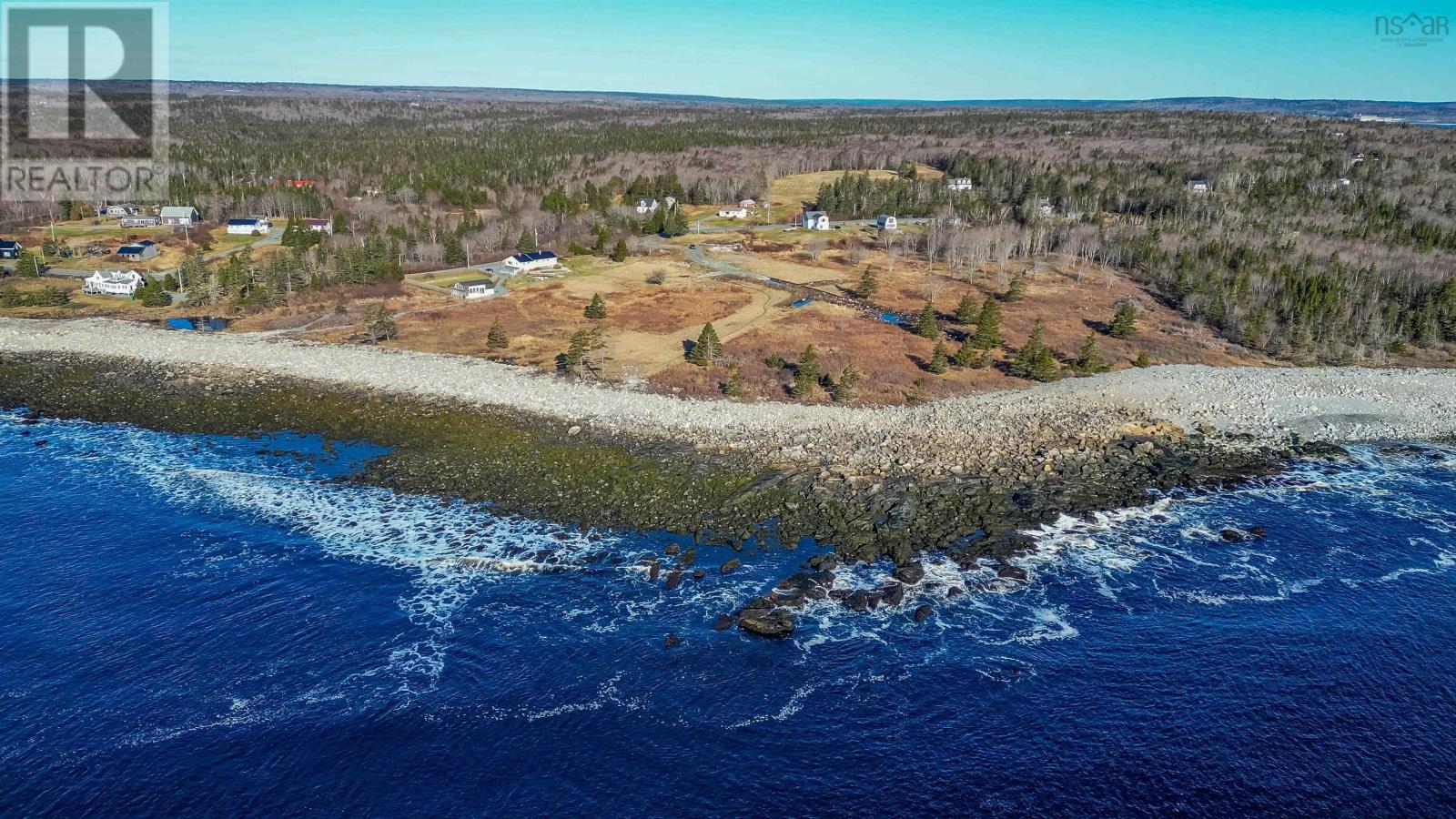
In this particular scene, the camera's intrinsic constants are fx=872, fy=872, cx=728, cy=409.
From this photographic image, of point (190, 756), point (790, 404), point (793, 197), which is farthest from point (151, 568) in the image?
point (793, 197)

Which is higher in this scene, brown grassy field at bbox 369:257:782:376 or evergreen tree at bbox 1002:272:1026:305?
evergreen tree at bbox 1002:272:1026:305

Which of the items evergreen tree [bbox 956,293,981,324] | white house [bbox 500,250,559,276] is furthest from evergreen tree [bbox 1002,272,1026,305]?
white house [bbox 500,250,559,276]

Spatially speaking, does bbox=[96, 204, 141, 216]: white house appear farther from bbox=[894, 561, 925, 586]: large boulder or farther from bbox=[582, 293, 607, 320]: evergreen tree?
bbox=[894, 561, 925, 586]: large boulder

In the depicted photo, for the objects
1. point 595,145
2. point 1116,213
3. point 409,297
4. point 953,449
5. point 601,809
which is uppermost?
point 595,145

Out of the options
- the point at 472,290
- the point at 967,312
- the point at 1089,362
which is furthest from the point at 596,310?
the point at 1089,362

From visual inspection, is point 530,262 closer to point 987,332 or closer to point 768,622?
point 987,332

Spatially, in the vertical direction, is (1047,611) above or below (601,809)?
above

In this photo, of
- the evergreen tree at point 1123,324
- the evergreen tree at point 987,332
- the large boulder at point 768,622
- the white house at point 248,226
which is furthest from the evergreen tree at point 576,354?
the white house at point 248,226

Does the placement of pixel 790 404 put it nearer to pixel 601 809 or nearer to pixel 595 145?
pixel 601 809
